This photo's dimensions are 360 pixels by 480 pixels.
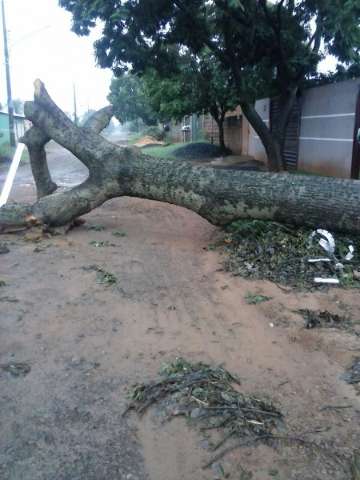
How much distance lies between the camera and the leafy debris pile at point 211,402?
234cm

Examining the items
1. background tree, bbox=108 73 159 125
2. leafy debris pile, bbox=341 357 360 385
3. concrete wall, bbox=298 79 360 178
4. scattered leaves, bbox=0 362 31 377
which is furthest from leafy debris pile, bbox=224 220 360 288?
background tree, bbox=108 73 159 125

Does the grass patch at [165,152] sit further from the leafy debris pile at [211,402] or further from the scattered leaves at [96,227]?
the leafy debris pile at [211,402]

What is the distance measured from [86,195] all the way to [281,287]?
3356 mm

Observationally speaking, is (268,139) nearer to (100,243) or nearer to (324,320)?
(100,243)

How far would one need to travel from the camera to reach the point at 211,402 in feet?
8.27

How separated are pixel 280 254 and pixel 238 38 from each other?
293 inches

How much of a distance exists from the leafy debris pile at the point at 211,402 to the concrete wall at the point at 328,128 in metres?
7.45

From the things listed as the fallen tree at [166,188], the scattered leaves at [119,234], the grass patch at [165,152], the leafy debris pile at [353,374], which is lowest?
the scattered leaves at [119,234]

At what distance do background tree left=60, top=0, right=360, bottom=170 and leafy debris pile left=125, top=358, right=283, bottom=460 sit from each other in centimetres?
730

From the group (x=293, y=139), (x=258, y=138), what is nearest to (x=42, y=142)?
(x=293, y=139)

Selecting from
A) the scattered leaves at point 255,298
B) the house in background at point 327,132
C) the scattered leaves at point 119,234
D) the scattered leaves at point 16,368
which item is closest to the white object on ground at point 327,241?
the scattered leaves at point 255,298

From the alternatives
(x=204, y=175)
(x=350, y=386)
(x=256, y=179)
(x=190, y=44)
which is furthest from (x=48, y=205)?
(x=190, y=44)

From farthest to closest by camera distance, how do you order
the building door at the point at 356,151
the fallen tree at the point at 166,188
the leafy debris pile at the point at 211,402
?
the building door at the point at 356,151, the fallen tree at the point at 166,188, the leafy debris pile at the point at 211,402

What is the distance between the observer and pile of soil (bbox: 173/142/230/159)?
17031 millimetres
